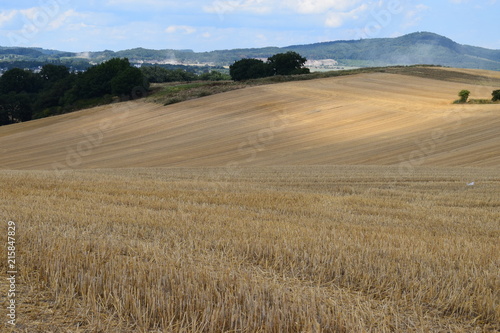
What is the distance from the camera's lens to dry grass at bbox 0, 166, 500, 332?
4.25 meters

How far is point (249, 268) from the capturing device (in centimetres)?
590

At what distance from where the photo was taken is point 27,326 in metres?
4.04

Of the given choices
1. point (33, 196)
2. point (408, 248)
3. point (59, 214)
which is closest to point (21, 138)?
point (33, 196)

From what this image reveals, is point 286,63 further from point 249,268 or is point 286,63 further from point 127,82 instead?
point 249,268

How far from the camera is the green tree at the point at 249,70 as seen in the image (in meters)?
91.5

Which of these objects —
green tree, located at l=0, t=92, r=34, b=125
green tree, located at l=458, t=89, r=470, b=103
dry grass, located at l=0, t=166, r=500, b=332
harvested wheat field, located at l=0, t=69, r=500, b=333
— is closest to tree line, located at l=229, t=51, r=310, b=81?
green tree, located at l=0, t=92, r=34, b=125

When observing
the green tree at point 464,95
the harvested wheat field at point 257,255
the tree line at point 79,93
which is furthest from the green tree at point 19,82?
the harvested wheat field at point 257,255

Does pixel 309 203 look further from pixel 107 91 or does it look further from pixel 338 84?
pixel 107 91

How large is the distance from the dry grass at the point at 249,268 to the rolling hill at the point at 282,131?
70.5 ft

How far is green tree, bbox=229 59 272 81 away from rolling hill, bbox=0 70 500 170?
26688 mm

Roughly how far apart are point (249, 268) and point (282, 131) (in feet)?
124

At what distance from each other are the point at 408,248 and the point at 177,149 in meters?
34.1

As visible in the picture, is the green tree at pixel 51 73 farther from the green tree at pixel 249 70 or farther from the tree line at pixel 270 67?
the tree line at pixel 270 67

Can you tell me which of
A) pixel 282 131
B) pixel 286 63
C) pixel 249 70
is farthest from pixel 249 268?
pixel 286 63
